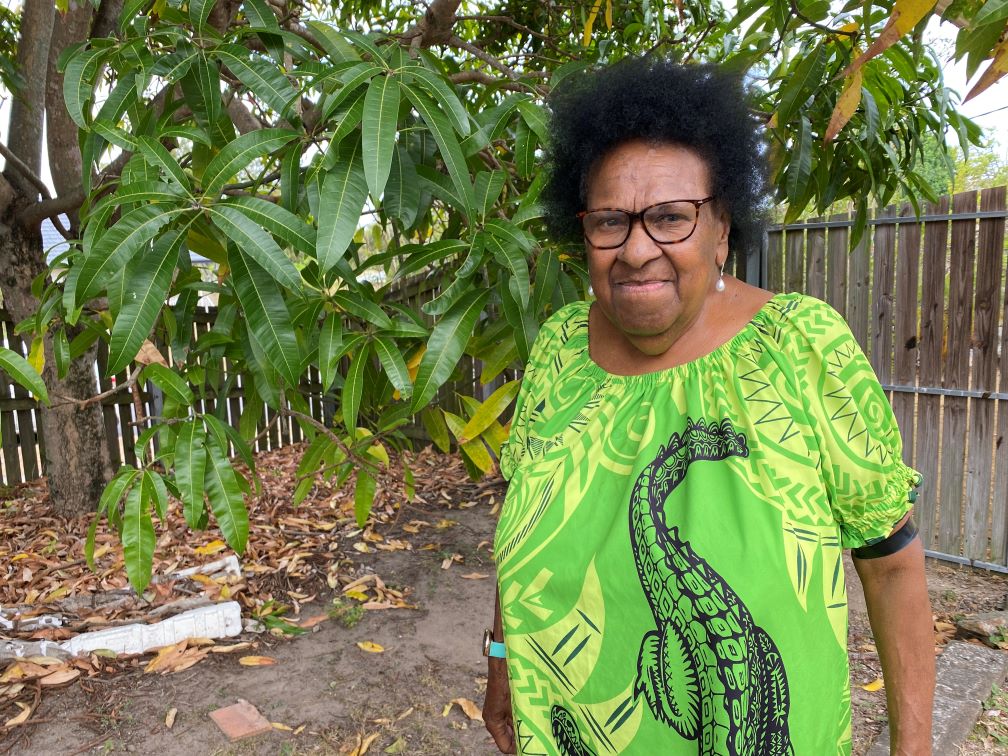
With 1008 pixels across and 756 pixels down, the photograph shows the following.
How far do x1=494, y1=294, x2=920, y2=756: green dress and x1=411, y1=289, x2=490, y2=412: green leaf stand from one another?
494mm

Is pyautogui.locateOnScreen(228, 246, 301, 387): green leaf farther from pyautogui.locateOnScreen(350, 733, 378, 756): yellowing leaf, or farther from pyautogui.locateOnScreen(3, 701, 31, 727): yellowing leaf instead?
pyautogui.locateOnScreen(3, 701, 31, 727): yellowing leaf

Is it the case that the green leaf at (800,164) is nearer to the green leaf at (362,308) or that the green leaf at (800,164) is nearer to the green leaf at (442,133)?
the green leaf at (442,133)

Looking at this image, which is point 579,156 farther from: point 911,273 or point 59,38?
point 59,38

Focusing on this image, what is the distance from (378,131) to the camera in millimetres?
1377

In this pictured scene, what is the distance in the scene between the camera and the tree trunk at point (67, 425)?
4.39 meters

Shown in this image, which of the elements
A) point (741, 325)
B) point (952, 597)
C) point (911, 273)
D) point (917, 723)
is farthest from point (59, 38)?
point (952, 597)

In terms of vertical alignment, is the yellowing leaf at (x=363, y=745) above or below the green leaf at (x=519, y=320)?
below

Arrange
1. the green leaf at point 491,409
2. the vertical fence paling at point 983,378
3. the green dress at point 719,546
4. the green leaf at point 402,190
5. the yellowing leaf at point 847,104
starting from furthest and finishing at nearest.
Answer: the vertical fence paling at point 983,378 → the green leaf at point 491,409 → the green leaf at point 402,190 → the yellowing leaf at point 847,104 → the green dress at point 719,546

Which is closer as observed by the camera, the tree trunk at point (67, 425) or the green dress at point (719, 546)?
the green dress at point (719, 546)

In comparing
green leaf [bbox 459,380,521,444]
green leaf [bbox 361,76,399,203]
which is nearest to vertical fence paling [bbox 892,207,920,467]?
green leaf [bbox 459,380,521,444]

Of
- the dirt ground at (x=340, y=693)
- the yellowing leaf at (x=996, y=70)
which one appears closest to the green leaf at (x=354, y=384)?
the yellowing leaf at (x=996, y=70)

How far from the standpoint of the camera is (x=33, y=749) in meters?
2.52

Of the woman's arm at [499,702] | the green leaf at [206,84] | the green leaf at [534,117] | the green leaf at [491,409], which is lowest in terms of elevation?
the woman's arm at [499,702]

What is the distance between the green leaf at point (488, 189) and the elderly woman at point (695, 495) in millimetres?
394
